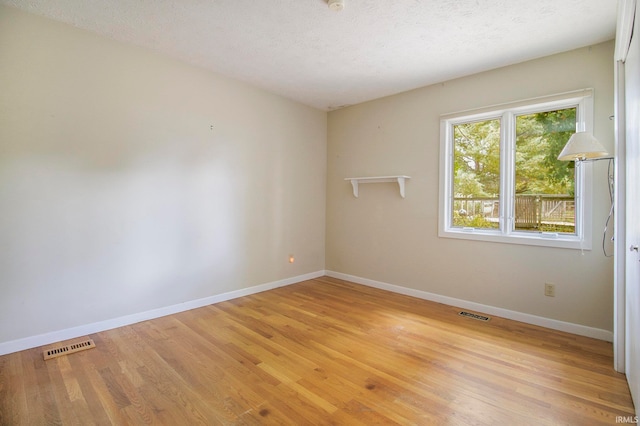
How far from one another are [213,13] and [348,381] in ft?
9.71

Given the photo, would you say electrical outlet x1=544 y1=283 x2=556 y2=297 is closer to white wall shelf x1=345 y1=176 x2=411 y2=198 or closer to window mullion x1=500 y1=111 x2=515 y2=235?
window mullion x1=500 y1=111 x2=515 y2=235

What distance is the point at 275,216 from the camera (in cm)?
433

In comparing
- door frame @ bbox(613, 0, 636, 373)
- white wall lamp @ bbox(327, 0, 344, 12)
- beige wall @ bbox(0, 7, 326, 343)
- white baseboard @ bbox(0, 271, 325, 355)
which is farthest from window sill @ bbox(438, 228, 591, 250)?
white wall lamp @ bbox(327, 0, 344, 12)

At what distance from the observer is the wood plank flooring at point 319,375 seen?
1764 millimetres

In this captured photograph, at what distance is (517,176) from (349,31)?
7.53ft

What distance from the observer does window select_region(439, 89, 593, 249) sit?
2943mm

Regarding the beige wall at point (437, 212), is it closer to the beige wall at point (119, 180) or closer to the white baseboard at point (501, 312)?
the white baseboard at point (501, 312)

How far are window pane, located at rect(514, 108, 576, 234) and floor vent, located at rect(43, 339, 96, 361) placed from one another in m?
4.24

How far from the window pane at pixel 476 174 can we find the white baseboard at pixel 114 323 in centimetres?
271

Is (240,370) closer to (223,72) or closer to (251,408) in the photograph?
(251,408)

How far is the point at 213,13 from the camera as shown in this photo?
2.44 metres

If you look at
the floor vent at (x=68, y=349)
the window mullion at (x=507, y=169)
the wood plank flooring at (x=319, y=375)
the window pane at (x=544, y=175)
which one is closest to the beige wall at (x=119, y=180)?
the floor vent at (x=68, y=349)

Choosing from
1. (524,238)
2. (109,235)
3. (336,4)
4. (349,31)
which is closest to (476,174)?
(524,238)

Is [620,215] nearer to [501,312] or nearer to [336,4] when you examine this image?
[501,312]
